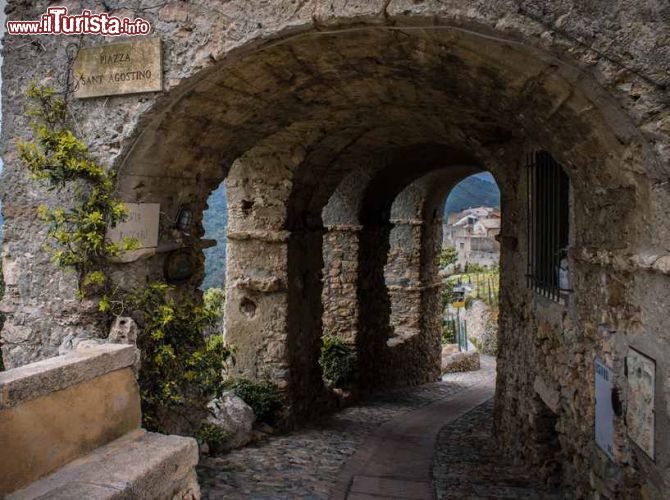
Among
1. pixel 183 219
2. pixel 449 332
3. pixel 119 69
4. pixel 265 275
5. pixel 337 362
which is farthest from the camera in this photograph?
pixel 449 332

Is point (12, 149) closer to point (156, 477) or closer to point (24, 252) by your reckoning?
point (24, 252)

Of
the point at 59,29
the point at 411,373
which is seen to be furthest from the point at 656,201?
the point at 411,373

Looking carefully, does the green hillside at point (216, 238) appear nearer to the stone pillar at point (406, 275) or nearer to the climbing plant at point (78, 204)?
the stone pillar at point (406, 275)

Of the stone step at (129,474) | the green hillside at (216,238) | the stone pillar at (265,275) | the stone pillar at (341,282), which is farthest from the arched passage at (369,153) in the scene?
the green hillside at (216,238)

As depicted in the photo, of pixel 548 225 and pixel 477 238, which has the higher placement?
pixel 477 238

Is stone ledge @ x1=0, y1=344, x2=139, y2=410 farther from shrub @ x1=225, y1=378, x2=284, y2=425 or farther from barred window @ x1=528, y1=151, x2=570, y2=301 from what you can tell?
shrub @ x1=225, y1=378, x2=284, y2=425

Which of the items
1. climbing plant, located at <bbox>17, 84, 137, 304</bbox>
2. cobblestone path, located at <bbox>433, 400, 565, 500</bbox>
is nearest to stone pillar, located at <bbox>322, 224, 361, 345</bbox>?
cobblestone path, located at <bbox>433, 400, 565, 500</bbox>

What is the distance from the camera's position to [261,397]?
8.21 metres

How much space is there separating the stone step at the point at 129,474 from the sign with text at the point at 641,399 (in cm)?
248

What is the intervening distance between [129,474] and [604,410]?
9.97ft

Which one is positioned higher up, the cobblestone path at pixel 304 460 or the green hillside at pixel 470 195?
the green hillside at pixel 470 195

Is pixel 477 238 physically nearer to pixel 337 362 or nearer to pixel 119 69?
pixel 337 362

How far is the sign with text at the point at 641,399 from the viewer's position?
3.54m

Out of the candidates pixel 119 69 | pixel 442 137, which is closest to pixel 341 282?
pixel 442 137
